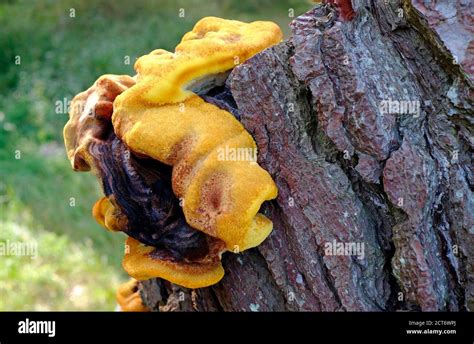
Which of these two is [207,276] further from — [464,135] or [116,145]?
[464,135]

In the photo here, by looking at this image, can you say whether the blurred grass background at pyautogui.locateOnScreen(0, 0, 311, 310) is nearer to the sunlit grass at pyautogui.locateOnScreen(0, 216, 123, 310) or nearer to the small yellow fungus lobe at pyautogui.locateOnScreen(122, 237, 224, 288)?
the sunlit grass at pyautogui.locateOnScreen(0, 216, 123, 310)

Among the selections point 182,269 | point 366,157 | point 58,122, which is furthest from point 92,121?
point 58,122

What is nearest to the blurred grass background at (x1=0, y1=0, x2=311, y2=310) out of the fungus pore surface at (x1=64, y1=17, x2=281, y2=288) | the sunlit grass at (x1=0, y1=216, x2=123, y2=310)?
the sunlit grass at (x1=0, y1=216, x2=123, y2=310)

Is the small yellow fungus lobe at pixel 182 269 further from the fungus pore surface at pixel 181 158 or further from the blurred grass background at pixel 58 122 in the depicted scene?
the blurred grass background at pixel 58 122

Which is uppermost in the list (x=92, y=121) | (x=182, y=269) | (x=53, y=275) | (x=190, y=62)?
(x=190, y=62)

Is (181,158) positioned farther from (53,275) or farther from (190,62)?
(53,275)

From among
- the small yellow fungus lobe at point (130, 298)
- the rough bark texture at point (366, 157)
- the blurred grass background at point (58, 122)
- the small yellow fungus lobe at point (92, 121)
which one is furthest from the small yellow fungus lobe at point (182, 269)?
the blurred grass background at point (58, 122)
